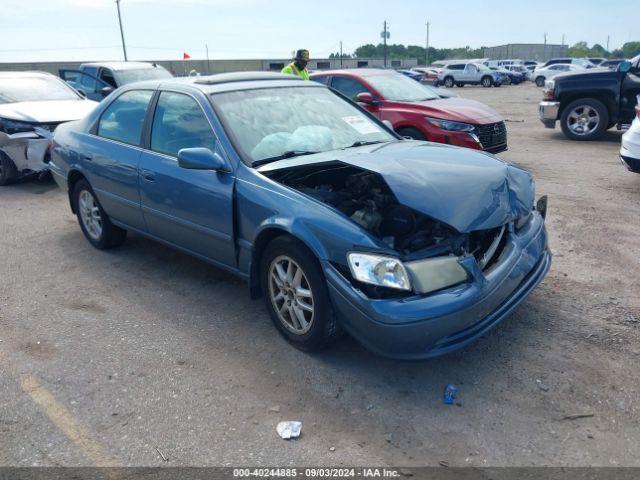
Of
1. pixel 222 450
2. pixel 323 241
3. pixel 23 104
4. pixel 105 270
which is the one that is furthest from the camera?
pixel 23 104

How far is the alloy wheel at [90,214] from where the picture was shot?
550cm

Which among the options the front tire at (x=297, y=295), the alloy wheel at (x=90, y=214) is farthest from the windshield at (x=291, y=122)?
the alloy wheel at (x=90, y=214)

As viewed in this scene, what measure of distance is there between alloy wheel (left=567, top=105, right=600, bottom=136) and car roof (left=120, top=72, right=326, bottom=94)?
820cm

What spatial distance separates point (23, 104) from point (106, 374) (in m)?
7.03

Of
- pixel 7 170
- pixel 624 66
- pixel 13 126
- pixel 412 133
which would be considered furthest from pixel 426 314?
pixel 624 66

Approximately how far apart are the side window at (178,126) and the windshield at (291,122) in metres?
0.18

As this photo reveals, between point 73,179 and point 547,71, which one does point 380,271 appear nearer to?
point 73,179

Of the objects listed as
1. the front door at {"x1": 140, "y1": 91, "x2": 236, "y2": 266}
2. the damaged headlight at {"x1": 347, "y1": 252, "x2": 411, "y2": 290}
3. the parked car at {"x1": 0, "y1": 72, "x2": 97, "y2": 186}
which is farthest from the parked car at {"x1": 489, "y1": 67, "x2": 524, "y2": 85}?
the damaged headlight at {"x1": 347, "y1": 252, "x2": 411, "y2": 290}

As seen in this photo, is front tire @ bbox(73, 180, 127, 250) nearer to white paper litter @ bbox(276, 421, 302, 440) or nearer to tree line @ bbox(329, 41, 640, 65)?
white paper litter @ bbox(276, 421, 302, 440)

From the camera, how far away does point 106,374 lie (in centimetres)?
342

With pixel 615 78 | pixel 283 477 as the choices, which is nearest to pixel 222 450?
pixel 283 477

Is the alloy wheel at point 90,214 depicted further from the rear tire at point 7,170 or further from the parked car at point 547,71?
the parked car at point 547,71

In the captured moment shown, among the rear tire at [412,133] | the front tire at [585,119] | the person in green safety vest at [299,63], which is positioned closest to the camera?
the rear tire at [412,133]

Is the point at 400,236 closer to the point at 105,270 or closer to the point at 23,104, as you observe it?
the point at 105,270
